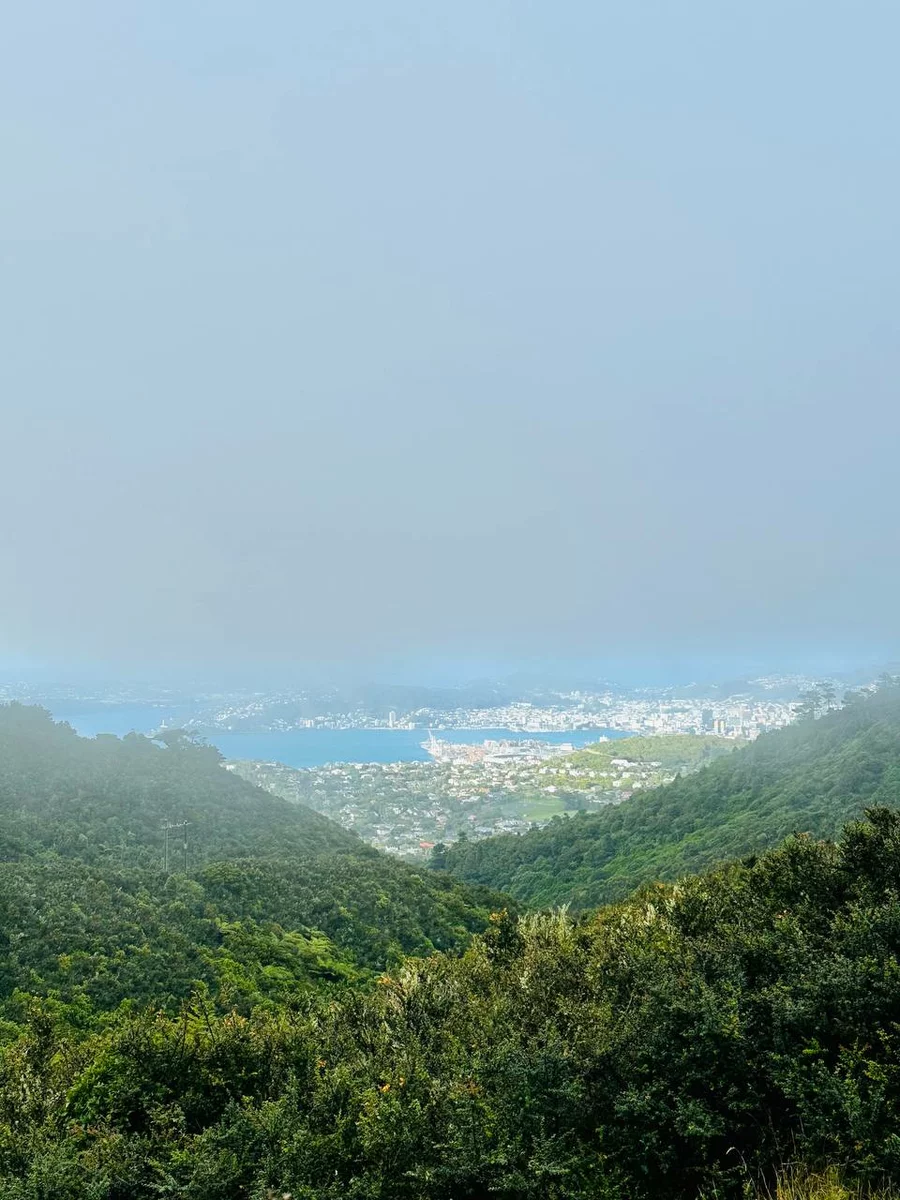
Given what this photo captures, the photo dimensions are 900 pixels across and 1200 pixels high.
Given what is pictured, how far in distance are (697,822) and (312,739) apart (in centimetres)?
10599

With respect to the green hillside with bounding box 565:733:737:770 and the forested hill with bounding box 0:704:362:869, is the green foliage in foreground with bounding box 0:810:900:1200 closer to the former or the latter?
the forested hill with bounding box 0:704:362:869

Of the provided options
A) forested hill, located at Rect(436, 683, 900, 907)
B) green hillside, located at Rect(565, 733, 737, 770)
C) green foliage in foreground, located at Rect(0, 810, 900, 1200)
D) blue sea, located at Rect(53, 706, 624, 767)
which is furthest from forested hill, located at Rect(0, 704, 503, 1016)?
blue sea, located at Rect(53, 706, 624, 767)

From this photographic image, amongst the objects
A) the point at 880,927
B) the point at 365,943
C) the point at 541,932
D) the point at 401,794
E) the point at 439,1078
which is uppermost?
the point at 880,927

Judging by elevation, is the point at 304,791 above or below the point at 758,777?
below

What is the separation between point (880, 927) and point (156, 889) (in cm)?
2509

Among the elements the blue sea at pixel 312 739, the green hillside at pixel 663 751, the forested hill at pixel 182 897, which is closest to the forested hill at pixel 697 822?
the forested hill at pixel 182 897

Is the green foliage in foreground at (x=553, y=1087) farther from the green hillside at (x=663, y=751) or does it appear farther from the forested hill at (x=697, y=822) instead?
the green hillside at (x=663, y=751)

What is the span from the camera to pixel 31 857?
87.9 feet

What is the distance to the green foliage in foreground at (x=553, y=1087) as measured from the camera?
622cm

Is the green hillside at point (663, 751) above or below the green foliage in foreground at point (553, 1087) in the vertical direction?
below

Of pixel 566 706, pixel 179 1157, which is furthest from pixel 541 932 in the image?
pixel 566 706

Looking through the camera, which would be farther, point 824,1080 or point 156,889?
point 156,889

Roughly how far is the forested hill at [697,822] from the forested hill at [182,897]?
38.2 feet

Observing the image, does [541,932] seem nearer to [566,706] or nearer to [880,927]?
[880,927]
